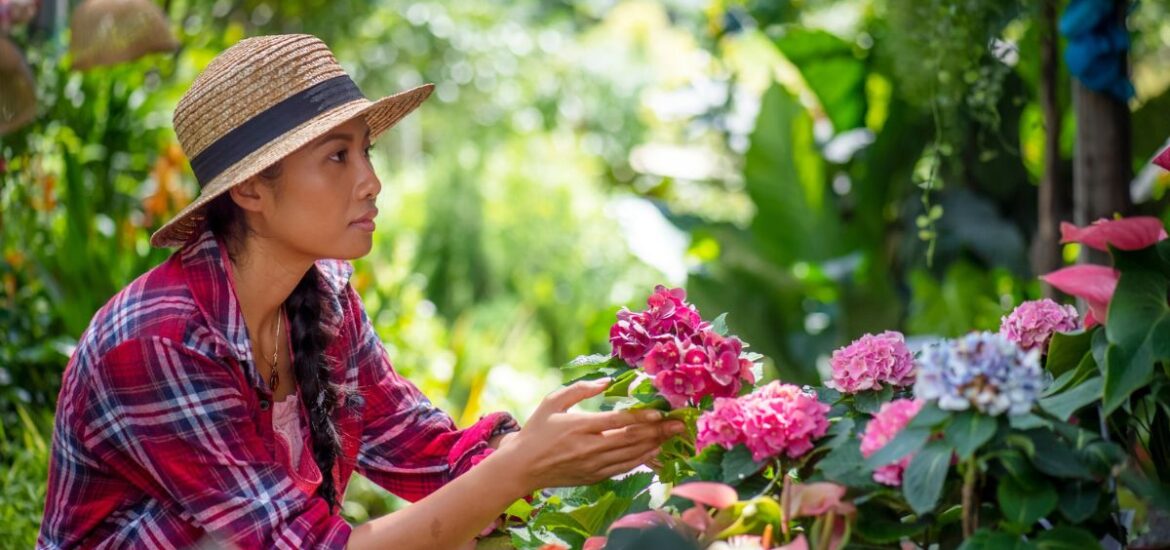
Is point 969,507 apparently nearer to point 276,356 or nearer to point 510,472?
point 510,472

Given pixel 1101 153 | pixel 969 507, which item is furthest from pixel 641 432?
pixel 1101 153

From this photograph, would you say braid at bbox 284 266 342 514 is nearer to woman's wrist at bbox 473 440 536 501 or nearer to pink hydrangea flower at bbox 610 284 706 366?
woman's wrist at bbox 473 440 536 501

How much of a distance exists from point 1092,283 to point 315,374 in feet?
3.79

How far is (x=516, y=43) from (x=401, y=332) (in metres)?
3.80

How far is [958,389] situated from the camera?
1.26 m

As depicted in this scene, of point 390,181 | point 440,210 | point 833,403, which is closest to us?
point 833,403

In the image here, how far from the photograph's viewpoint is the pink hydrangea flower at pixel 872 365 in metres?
1.59

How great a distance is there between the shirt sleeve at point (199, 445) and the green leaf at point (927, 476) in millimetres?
809

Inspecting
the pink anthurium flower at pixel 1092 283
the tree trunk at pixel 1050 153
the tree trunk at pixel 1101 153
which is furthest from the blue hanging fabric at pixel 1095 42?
the pink anthurium flower at pixel 1092 283

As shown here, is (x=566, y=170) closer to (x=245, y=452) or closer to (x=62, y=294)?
(x=62, y=294)

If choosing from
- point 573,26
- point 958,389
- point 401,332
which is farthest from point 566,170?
point 958,389

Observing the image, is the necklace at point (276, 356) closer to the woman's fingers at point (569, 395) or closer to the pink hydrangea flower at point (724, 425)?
the woman's fingers at point (569, 395)

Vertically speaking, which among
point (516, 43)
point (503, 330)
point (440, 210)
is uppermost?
point (516, 43)

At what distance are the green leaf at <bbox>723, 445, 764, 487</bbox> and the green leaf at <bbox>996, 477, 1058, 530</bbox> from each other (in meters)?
0.26
